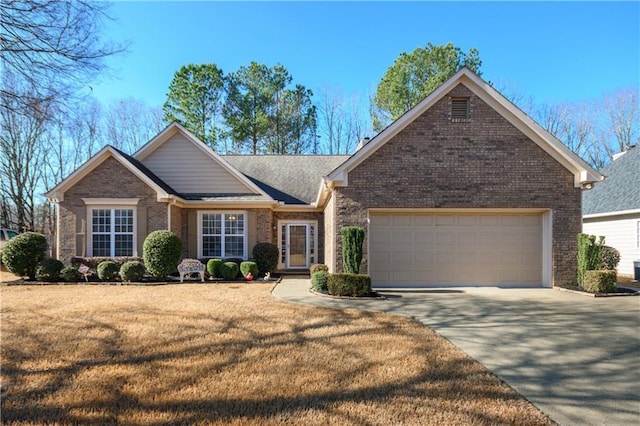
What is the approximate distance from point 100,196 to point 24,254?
334 centimetres

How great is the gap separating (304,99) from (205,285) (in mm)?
21877

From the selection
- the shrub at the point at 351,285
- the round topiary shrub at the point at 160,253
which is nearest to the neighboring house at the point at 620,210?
the shrub at the point at 351,285

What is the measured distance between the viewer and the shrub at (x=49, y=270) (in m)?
12.9

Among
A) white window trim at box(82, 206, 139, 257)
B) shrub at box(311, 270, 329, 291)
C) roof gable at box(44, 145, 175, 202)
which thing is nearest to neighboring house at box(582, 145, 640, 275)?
shrub at box(311, 270, 329, 291)

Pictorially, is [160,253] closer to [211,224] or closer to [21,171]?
[211,224]

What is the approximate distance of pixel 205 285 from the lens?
12.2 meters

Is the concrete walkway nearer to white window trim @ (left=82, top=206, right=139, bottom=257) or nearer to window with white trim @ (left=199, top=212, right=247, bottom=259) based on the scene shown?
window with white trim @ (left=199, top=212, right=247, bottom=259)

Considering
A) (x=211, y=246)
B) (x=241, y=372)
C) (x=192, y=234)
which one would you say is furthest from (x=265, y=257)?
(x=241, y=372)

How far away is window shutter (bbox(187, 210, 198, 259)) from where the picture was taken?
14867 millimetres

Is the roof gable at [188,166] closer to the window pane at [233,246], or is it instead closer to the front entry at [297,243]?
the window pane at [233,246]

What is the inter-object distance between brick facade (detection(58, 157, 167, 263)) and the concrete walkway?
6.54 metres

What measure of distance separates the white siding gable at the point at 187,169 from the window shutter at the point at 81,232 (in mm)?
3338

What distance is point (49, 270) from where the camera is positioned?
42.4 feet

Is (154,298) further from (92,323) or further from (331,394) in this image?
(331,394)
